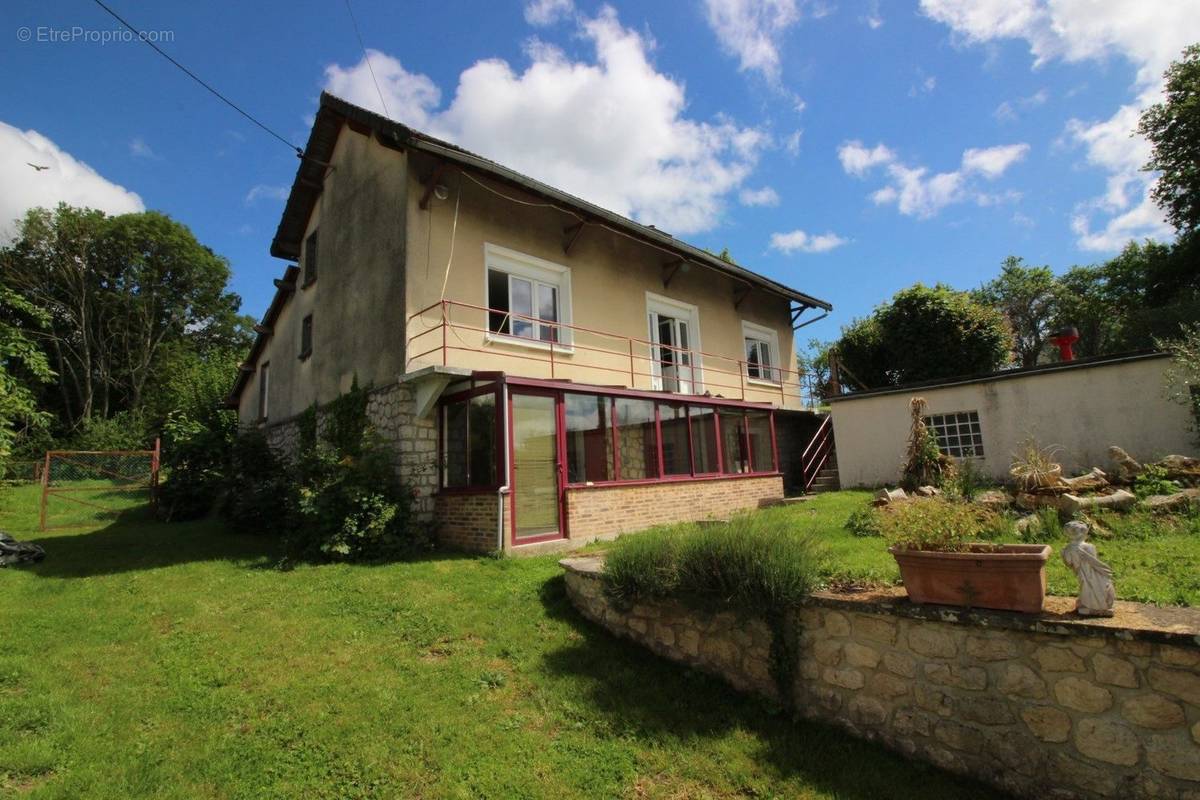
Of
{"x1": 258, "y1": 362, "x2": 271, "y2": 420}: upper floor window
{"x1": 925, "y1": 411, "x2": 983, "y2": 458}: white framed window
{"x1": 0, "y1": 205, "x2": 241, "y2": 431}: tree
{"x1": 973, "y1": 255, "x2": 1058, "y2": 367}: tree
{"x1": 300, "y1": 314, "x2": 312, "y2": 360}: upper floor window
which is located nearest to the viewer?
{"x1": 925, "y1": 411, "x2": 983, "y2": 458}: white framed window

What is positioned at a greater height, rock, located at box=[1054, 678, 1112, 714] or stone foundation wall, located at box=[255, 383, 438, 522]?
stone foundation wall, located at box=[255, 383, 438, 522]

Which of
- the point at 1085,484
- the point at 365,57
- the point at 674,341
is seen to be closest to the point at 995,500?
the point at 1085,484

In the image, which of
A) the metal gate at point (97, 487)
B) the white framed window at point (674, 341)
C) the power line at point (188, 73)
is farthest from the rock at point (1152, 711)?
the metal gate at point (97, 487)

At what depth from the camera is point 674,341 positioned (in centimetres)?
1446

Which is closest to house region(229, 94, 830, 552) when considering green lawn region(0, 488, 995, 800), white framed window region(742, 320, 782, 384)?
white framed window region(742, 320, 782, 384)

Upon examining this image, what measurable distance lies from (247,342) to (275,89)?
1262 inches

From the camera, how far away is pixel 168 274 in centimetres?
3244

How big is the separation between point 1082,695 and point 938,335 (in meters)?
17.2

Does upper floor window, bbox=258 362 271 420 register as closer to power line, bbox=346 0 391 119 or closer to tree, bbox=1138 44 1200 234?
power line, bbox=346 0 391 119

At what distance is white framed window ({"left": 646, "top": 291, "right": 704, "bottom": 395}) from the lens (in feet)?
44.9

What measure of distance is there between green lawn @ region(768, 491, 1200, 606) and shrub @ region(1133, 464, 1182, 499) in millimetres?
1200

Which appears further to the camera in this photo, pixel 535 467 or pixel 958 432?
pixel 958 432

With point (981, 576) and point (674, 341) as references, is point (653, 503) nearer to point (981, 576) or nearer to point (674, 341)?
point (674, 341)

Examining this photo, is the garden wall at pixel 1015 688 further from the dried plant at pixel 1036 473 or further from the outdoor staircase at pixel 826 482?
the outdoor staircase at pixel 826 482
